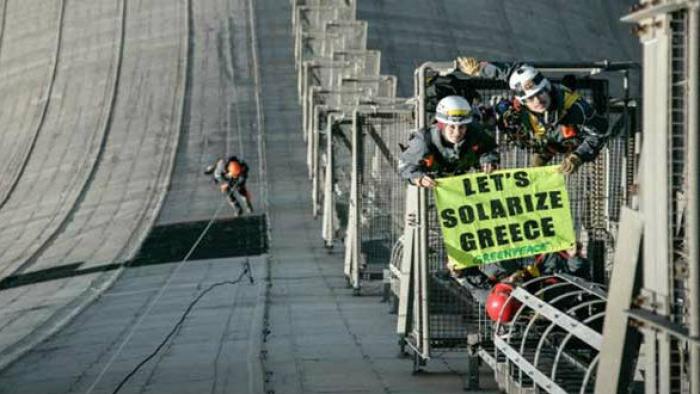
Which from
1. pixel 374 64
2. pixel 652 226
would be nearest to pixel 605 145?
pixel 652 226

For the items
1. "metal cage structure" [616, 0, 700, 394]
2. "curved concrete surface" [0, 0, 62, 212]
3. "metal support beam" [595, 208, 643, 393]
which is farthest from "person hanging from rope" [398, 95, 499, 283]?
"curved concrete surface" [0, 0, 62, 212]

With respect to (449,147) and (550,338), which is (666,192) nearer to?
(550,338)

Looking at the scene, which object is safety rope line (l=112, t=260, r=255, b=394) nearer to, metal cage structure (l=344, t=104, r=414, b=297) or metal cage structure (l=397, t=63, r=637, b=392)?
metal cage structure (l=344, t=104, r=414, b=297)

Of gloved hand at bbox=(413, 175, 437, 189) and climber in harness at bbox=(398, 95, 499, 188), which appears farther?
climber in harness at bbox=(398, 95, 499, 188)

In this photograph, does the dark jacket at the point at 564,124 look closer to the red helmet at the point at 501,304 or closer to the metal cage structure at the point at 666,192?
the red helmet at the point at 501,304

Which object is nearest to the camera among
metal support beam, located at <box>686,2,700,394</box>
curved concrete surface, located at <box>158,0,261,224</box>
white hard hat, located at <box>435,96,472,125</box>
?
metal support beam, located at <box>686,2,700,394</box>

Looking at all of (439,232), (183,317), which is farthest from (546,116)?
(183,317)

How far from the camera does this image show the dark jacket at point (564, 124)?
11.7 meters

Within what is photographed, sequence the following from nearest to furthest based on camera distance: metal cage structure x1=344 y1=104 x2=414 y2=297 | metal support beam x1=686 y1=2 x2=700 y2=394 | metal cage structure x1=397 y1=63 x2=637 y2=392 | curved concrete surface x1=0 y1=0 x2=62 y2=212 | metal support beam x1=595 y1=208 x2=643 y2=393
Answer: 1. metal support beam x1=686 y1=2 x2=700 y2=394
2. metal support beam x1=595 y1=208 x2=643 y2=393
3. metal cage structure x1=397 y1=63 x2=637 y2=392
4. metal cage structure x1=344 y1=104 x2=414 y2=297
5. curved concrete surface x1=0 y1=0 x2=62 y2=212

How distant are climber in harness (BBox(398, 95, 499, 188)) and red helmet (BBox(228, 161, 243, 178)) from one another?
69.3 feet

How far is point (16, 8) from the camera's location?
6475 cm

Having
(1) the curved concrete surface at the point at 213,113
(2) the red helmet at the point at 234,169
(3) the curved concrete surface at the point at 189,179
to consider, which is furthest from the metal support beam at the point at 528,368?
(1) the curved concrete surface at the point at 213,113

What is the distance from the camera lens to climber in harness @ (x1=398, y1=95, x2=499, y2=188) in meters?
11.9

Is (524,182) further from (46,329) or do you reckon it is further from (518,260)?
(46,329)
